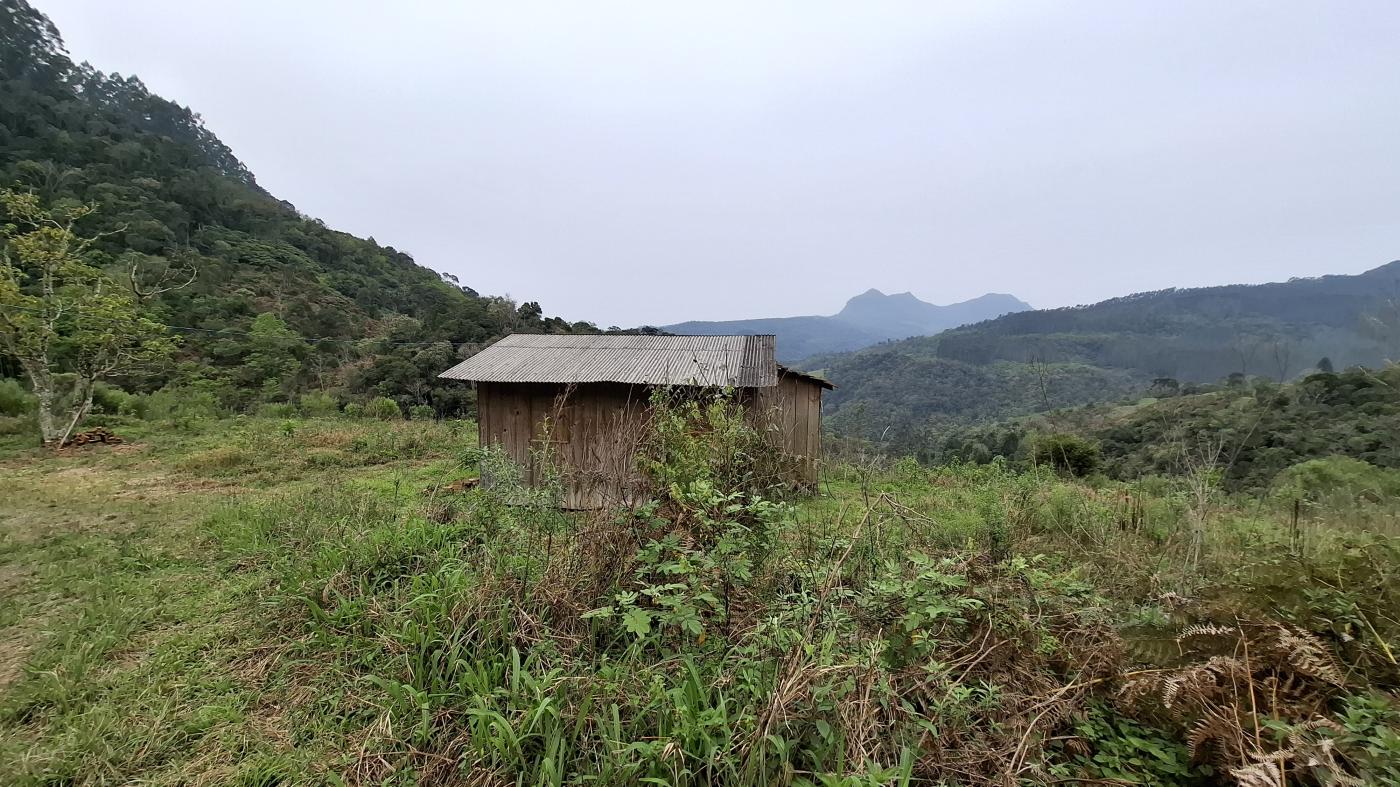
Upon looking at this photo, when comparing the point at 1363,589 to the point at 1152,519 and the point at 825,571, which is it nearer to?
the point at 825,571

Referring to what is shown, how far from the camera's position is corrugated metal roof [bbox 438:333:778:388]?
7602mm

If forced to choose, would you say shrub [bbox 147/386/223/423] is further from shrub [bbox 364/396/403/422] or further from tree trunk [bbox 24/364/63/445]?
shrub [bbox 364/396/403/422]

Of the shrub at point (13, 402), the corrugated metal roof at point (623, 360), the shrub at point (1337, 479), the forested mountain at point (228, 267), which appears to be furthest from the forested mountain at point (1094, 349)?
the shrub at point (13, 402)

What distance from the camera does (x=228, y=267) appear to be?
28.1m

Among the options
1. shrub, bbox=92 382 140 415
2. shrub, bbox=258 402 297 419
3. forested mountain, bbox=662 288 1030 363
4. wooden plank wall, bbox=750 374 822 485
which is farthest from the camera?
forested mountain, bbox=662 288 1030 363

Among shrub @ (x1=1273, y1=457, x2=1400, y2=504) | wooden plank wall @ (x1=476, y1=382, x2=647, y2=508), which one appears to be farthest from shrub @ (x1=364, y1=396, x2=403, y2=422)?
shrub @ (x1=1273, y1=457, x2=1400, y2=504)

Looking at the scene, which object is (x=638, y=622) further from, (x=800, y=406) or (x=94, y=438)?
(x=94, y=438)

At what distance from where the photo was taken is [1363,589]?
2.06m

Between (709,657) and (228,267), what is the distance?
3782 centimetres

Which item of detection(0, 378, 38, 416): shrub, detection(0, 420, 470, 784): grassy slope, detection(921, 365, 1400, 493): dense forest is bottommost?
detection(921, 365, 1400, 493): dense forest

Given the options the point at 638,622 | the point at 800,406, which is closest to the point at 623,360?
the point at 800,406

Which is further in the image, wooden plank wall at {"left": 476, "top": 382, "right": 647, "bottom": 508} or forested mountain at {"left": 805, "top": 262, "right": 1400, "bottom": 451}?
forested mountain at {"left": 805, "top": 262, "right": 1400, "bottom": 451}

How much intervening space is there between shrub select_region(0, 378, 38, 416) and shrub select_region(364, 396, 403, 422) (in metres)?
6.90

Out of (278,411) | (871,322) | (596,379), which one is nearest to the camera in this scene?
(596,379)
